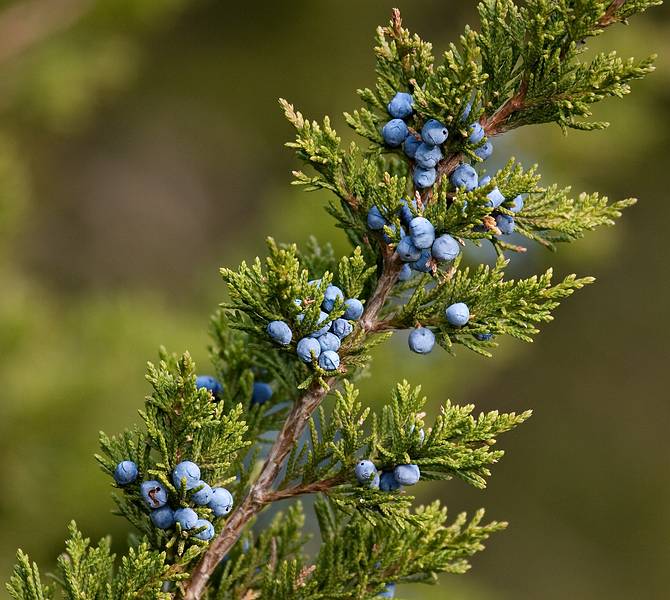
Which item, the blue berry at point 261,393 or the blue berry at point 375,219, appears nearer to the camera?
the blue berry at point 375,219

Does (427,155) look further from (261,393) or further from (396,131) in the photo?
(261,393)

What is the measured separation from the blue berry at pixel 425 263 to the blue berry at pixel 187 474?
40 cm

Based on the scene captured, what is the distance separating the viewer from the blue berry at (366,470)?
106cm

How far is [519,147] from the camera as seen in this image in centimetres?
340

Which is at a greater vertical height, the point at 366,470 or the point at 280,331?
the point at 280,331

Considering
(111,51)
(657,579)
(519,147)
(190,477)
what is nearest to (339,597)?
(190,477)

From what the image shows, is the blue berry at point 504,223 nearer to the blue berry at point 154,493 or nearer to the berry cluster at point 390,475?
the berry cluster at point 390,475

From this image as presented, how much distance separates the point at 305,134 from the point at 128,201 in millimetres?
6428

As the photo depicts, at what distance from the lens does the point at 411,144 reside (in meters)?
1.12

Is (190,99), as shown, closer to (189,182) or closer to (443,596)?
(189,182)

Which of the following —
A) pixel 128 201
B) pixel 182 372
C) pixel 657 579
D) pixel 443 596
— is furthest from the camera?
pixel 128 201

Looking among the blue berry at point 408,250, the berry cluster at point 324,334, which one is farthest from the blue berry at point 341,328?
the blue berry at point 408,250

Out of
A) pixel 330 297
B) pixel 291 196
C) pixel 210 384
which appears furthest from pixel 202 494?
pixel 291 196

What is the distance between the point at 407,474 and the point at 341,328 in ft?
0.69
